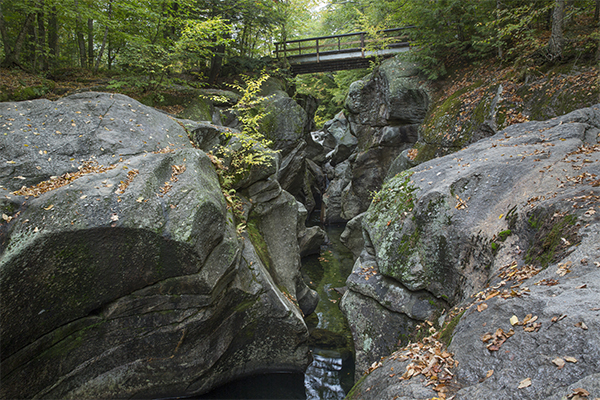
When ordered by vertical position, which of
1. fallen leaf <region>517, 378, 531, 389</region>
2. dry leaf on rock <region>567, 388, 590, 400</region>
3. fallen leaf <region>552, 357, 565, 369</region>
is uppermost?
dry leaf on rock <region>567, 388, 590, 400</region>

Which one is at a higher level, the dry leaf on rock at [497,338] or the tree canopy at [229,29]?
the tree canopy at [229,29]

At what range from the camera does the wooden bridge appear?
65.0ft

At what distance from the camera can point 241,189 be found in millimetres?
9758

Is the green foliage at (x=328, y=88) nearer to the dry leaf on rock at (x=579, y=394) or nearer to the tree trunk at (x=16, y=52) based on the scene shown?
the tree trunk at (x=16, y=52)

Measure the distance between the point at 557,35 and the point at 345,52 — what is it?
1280 centimetres

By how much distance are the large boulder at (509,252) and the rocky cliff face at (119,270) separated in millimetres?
3240

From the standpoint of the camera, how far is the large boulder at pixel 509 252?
2904 millimetres

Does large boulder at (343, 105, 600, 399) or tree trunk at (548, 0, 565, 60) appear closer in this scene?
large boulder at (343, 105, 600, 399)

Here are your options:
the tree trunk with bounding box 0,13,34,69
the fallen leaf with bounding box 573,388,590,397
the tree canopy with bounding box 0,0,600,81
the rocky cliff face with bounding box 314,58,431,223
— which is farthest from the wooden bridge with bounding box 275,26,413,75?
the fallen leaf with bounding box 573,388,590,397

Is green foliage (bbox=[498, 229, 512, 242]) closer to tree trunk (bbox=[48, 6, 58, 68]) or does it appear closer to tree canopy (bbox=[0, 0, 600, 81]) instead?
tree canopy (bbox=[0, 0, 600, 81])

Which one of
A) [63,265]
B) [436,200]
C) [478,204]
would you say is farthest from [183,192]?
[478,204]

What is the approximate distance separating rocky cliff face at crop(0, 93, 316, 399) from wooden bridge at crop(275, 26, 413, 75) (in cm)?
1555

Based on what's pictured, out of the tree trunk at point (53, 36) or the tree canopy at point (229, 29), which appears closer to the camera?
the tree canopy at point (229, 29)

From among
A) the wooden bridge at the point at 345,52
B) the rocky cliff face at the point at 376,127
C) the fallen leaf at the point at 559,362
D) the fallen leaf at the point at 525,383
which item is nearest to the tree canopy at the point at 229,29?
the wooden bridge at the point at 345,52
